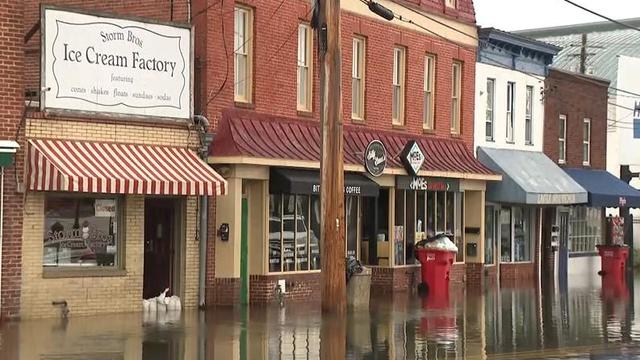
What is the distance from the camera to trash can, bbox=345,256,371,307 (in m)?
23.5

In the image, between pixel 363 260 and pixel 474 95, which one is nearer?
pixel 363 260

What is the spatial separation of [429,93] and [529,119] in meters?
6.43

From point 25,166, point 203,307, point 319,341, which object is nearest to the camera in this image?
point 319,341

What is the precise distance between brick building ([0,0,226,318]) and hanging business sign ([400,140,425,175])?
6976 millimetres

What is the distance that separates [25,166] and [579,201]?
2088 cm

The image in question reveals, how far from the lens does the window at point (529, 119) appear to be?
118ft

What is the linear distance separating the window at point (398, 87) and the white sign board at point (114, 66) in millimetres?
8382

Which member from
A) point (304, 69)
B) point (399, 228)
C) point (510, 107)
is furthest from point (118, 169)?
point (510, 107)

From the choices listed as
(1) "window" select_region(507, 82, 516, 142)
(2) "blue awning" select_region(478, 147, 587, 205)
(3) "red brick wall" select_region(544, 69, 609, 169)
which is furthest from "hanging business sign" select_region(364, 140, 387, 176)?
(3) "red brick wall" select_region(544, 69, 609, 169)

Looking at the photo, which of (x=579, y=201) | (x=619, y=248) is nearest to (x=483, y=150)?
(x=579, y=201)

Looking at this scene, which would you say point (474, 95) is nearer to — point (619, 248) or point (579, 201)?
point (579, 201)

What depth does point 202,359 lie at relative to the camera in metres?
15.5

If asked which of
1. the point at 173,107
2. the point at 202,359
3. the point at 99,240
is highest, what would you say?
the point at 173,107

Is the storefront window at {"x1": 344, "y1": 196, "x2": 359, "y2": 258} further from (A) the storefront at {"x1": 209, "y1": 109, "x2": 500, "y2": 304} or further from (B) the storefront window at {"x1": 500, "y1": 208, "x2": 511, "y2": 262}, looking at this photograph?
(B) the storefront window at {"x1": 500, "y1": 208, "x2": 511, "y2": 262}
